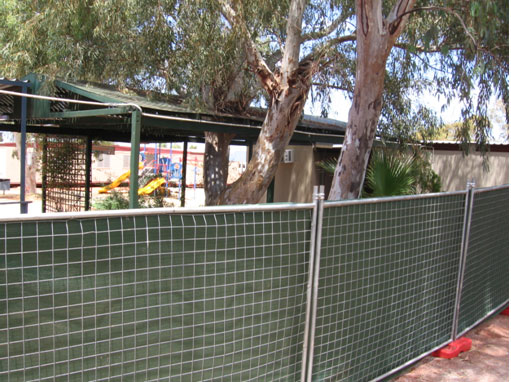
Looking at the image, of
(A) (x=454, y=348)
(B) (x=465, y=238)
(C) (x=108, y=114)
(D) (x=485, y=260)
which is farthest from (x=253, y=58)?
(A) (x=454, y=348)

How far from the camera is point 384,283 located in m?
4.20

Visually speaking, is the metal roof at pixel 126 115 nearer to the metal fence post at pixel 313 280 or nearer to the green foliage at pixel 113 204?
the green foliage at pixel 113 204

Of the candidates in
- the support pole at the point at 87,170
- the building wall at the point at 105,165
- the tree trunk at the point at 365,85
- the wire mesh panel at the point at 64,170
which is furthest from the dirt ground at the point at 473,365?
the building wall at the point at 105,165

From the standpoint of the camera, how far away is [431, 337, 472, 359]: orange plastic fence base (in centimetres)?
506

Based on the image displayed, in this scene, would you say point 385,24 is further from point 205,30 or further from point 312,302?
point 312,302

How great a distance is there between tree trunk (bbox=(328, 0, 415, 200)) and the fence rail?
3187 millimetres

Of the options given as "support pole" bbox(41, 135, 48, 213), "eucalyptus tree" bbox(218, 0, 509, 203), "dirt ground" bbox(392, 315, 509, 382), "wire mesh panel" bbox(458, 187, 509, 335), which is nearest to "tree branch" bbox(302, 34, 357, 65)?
"eucalyptus tree" bbox(218, 0, 509, 203)

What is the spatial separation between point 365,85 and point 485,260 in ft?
10.8

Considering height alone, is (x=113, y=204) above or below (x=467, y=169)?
below

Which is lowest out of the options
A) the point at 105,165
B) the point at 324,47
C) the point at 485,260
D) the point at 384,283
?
the point at 105,165

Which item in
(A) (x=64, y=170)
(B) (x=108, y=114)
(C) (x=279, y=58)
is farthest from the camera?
(A) (x=64, y=170)

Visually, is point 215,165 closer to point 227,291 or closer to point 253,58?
point 253,58

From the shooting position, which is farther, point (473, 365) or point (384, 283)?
point (473, 365)

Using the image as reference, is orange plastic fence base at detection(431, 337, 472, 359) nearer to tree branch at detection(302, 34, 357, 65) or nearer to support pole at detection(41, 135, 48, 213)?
tree branch at detection(302, 34, 357, 65)
